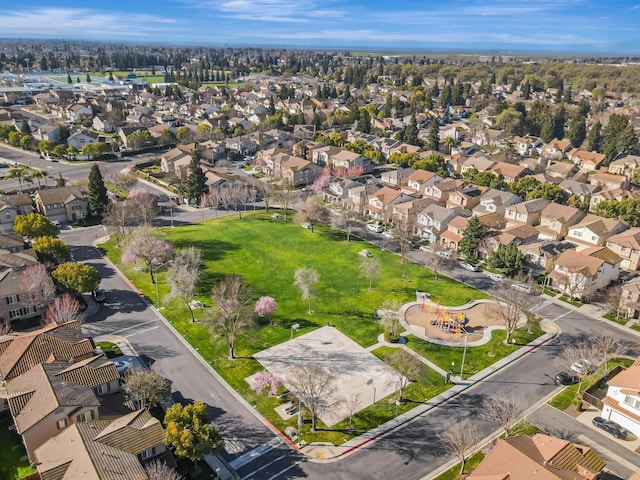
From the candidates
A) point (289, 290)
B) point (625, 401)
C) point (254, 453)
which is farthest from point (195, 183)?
point (625, 401)

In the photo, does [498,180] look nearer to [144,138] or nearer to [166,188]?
[166,188]

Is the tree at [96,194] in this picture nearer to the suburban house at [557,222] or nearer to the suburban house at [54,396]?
the suburban house at [54,396]

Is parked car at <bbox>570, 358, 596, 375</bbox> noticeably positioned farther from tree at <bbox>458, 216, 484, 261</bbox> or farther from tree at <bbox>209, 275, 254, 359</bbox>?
tree at <bbox>209, 275, 254, 359</bbox>

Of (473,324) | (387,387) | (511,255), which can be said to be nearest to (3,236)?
(387,387)

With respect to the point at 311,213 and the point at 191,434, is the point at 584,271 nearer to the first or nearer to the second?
the point at 311,213

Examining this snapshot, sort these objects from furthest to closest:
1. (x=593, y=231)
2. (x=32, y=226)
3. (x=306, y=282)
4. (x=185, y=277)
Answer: (x=593, y=231)
(x=32, y=226)
(x=306, y=282)
(x=185, y=277)

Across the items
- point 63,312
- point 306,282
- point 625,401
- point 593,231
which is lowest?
point 625,401
